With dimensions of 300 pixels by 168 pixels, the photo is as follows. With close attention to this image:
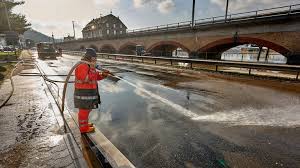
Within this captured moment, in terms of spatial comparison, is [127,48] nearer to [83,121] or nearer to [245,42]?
[245,42]

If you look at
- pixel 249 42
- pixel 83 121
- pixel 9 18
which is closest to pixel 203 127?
pixel 83 121

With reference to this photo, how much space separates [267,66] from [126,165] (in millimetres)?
11374

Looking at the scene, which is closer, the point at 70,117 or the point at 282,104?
the point at 70,117

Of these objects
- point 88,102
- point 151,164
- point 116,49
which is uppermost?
point 116,49

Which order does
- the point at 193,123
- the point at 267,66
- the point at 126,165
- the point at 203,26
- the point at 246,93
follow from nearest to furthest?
the point at 126,165
the point at 193,123
the point at 246,93
the point at 267,66
the point at 203,26

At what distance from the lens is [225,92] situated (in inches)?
304

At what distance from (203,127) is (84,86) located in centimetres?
311

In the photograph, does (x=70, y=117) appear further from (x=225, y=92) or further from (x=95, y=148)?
(x=225, y=92)

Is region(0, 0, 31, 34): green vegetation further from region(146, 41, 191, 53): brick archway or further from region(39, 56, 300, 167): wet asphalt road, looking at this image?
region(39, 56, 300, 167): wet asphalt road

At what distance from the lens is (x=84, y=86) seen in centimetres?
382

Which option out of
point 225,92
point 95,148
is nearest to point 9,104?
point 95,148

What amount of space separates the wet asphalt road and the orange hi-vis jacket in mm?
928

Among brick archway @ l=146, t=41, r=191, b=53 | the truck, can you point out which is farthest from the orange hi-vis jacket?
the truck

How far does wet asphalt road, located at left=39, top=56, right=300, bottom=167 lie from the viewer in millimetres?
3197
